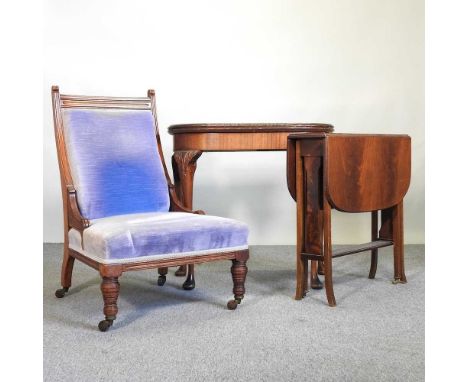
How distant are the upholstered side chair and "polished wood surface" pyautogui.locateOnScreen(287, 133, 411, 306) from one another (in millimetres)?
351

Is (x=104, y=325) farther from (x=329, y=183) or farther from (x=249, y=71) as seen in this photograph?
(x=249, y=71)

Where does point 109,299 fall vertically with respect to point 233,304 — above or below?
above

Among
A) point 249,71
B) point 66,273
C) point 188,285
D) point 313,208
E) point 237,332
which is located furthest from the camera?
point 249,71

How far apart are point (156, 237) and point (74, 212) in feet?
1.76

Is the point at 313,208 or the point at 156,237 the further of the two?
the point at 313,208

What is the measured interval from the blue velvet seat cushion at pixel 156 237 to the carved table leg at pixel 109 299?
0.08 metres

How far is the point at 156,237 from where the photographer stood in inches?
101

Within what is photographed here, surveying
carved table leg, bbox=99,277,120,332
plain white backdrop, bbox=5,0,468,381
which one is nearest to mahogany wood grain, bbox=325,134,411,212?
carved table leg, bbox=99,277,120,332

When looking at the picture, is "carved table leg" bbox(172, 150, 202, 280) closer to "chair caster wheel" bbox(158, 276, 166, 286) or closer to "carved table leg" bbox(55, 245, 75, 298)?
"chair caster wheel" bbox(158, 276, 166, 286)

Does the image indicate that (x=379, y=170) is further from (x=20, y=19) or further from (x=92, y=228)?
(x=20, y=19)

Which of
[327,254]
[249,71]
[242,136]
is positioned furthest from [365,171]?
[249,71]
